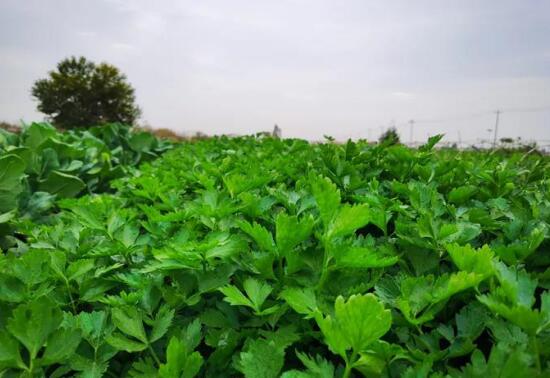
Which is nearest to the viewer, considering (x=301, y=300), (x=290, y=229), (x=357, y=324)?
(x=357, y=324)

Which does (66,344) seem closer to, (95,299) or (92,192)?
(95,299)

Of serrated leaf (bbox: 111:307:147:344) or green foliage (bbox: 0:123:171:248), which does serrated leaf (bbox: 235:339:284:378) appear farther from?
green foliage (bbox: 0:123:171:248)

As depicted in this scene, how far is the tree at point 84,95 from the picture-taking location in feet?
127

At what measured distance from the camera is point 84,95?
130 ft

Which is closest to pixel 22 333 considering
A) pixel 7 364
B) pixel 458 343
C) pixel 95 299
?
pixel 7 364

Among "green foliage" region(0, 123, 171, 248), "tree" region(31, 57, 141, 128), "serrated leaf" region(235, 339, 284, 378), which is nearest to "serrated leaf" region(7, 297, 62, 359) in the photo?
"serrated leaf" region(235, 339, 284, 378)

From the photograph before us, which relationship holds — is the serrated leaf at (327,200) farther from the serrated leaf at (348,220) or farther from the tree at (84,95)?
the tree at (84,95)

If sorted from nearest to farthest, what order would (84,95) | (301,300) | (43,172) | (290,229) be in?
(301,300) → (290,229) → (43,172) → (84,95)

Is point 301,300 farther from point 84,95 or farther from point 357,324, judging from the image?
point 84,95

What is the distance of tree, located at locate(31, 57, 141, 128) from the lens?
3869 cm

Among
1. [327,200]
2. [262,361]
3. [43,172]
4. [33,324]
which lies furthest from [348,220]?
[43,172]

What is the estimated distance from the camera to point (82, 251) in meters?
1.09

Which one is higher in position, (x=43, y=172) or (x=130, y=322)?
(x=130, y=322)

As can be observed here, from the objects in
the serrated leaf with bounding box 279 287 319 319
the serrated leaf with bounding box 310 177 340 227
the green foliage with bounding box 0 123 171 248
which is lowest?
the green foliage with bounding box 0 123 171 248
